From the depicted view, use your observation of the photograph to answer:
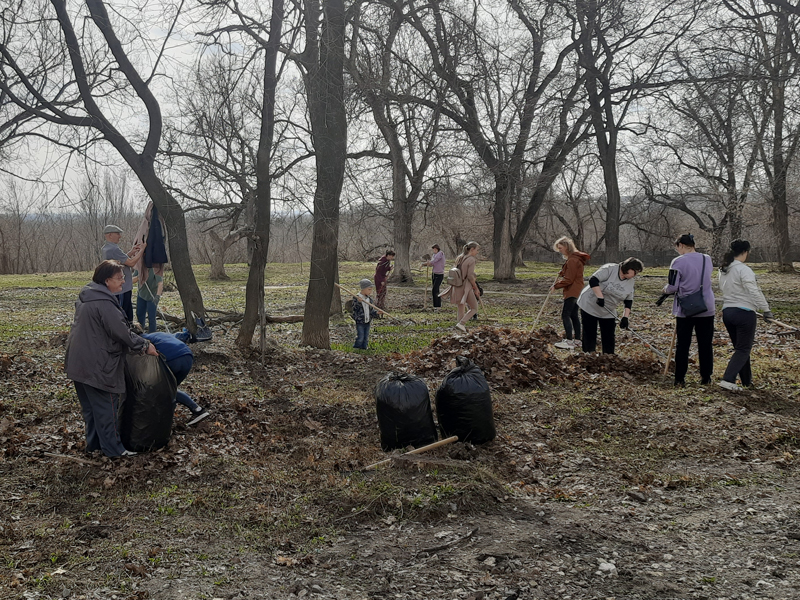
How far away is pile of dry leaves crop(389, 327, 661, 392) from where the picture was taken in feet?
26.8

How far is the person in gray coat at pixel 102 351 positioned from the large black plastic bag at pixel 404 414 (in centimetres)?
203

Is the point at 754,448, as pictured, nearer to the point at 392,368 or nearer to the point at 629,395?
the point at 629,395

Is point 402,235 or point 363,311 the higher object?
point 402,235

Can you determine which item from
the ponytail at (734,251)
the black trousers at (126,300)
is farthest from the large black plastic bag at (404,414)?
the black trousers at (126,300)

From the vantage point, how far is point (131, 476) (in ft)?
16.5

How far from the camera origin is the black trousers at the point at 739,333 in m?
7.20

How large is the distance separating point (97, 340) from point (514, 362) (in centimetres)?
513

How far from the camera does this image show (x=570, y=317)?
10.6 metres

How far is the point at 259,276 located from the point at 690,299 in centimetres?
568

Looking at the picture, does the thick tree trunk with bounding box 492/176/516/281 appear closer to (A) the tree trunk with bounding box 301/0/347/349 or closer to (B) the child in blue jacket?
(B) the child in blue jacket

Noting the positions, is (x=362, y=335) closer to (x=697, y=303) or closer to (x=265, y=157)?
(x=265, y=157)

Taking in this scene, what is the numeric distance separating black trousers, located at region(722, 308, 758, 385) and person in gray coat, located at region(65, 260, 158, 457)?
6216 millimetres

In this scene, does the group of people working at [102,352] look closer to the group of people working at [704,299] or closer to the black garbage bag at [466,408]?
the black garbage bag at [466,408]

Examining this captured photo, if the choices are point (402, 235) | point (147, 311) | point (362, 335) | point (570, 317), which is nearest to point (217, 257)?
point (402, 235)
